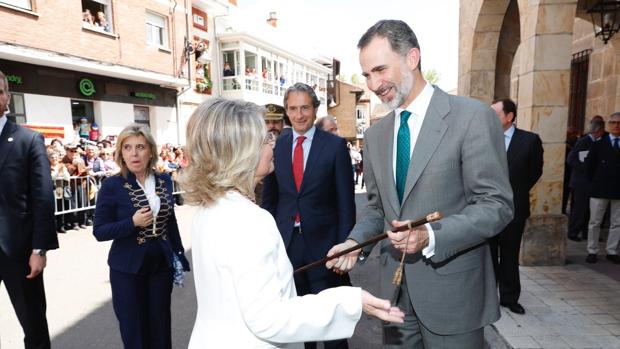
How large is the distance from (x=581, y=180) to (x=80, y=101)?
1622 cm

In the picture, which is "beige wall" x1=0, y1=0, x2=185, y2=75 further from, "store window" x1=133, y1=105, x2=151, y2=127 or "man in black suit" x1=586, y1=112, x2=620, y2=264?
"man in black suit" x1=586, y1=112, x2=620, y2=264

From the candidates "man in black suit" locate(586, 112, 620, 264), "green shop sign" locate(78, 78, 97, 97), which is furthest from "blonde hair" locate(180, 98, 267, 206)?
"green shop sign" locate(78, 78, 97, 97)

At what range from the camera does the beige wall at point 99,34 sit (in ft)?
40.1

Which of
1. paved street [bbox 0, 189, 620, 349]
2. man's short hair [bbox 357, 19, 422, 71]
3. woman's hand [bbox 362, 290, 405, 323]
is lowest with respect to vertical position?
paved street [bbox 0, 189, 620, 349]

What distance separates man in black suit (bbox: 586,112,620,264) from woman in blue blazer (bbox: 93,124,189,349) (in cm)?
593

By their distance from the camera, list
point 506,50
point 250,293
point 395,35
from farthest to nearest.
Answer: point 506,50 < point 395,35 < point 250,293

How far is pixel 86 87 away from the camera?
589 inches

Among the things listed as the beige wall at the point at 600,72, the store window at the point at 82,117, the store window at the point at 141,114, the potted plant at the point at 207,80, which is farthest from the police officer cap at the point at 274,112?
the potted plant at the point at 207,80

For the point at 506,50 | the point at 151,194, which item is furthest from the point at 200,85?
the point at 151,194

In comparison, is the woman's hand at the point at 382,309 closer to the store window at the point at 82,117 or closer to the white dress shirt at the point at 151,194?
the white dress shirt at the point at 151,194

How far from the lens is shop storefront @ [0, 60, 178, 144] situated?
1280cm

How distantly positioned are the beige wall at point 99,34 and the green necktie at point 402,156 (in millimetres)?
14052

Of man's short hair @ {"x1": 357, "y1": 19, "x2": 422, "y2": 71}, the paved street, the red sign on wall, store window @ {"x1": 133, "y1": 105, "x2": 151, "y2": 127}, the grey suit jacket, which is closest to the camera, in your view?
the grey suit jacket

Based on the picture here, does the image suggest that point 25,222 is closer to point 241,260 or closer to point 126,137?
point 126,137
